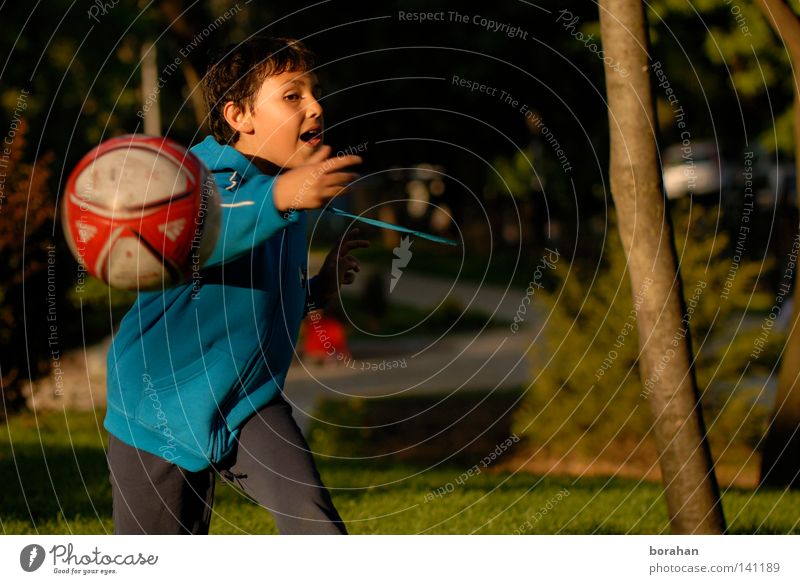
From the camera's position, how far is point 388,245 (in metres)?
42.9

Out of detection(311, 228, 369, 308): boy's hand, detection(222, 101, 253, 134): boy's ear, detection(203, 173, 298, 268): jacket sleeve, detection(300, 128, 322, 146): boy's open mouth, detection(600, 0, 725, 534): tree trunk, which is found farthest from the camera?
detection(600, 0, 725, 534): tree trunk

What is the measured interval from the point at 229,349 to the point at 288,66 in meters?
1.07

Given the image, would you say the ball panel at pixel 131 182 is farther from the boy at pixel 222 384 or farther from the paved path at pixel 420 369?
the paved path at pixel 420 369

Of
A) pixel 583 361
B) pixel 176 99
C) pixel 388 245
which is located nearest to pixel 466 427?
pixel 583 361

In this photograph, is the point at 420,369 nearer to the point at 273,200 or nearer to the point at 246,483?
the point at 246,483

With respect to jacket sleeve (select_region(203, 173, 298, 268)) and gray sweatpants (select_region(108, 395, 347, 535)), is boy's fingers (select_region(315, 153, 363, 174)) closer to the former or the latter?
jacket sleeve (select_region(203, 173, 298, 268))

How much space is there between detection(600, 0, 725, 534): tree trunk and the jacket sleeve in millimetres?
2335

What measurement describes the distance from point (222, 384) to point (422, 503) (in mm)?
3347

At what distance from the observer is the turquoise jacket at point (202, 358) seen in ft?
14.0

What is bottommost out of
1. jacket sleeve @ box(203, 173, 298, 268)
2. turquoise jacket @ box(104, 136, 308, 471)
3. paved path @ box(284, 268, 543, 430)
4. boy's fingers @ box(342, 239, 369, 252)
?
paved path @ box(284, 268, 543, 430)

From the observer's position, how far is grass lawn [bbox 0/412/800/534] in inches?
271

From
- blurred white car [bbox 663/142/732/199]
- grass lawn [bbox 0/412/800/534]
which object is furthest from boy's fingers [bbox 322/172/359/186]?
blurred white car [bbox 663/142/732/199]

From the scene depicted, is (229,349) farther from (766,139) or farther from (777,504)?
(766,139)

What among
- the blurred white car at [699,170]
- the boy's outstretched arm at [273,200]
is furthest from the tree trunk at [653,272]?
the blurred white car at [699,170]
